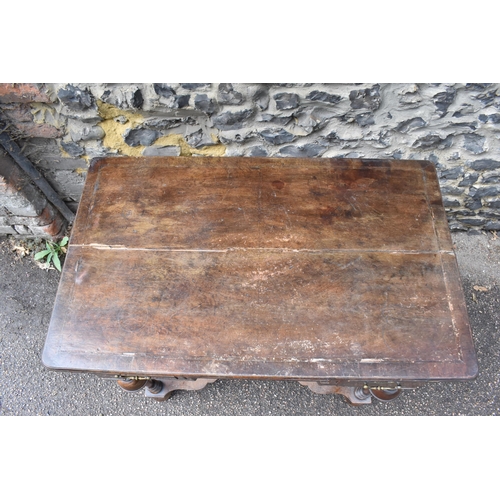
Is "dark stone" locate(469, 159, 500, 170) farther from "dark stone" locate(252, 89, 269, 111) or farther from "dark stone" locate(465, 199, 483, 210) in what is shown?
"dark stone" locate(252, 89, 269, 111)

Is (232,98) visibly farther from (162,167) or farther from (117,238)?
(117,238)

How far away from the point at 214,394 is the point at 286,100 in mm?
1714

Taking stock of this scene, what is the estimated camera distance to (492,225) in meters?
2.86

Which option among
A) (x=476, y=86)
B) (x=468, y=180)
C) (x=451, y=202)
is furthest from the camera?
(x=451, y=202)

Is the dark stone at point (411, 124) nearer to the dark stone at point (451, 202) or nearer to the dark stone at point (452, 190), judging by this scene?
the dark stone at point (452, 190)

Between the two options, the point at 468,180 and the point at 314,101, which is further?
the point at 468,180

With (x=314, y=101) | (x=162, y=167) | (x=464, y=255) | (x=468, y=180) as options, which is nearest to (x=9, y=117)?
(x=162, y=167)

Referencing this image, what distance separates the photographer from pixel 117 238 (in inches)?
70.9

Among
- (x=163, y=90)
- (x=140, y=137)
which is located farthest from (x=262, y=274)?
(x=140, y=137)

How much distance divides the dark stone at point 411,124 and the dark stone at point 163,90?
1.22 meters

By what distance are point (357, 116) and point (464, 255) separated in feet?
4.53

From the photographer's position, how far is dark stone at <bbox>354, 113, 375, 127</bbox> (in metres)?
2.15

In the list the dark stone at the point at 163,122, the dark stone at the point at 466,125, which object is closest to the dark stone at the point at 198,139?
the dark stone at the point at 163,122

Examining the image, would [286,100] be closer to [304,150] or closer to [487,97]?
[304,150]
